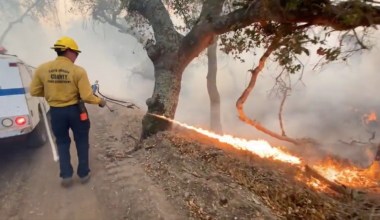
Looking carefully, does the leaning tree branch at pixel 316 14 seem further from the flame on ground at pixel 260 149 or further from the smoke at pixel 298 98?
the smoke at pixel 298 98

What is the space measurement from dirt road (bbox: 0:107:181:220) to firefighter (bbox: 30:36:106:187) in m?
0.51

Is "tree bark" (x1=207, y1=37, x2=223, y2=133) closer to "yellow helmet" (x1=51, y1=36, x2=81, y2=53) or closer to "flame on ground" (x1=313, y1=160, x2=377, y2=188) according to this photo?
"flame on ground" (x1=313, y1=160, x2=377, y2=188)

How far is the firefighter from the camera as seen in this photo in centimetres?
571

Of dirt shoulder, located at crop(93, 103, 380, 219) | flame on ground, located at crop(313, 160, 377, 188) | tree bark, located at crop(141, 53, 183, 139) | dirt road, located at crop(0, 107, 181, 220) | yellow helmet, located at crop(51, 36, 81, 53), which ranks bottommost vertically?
flame on ground, located at crop(313, 160, 377, 188)

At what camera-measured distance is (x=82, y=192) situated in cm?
580

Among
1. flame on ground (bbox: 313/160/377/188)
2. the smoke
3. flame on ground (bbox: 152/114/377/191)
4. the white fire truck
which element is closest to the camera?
flame on ground (bbox: 152/114/377/191)

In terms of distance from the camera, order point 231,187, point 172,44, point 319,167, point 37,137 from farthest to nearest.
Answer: point 37,137, point 172,44, point 319,167, point 231,187

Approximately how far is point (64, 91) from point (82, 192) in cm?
180

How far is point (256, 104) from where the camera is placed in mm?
25031

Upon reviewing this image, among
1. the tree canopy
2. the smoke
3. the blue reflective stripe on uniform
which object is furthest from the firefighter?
the smoke

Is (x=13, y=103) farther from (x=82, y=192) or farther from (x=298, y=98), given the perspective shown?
(x=298, y=98)

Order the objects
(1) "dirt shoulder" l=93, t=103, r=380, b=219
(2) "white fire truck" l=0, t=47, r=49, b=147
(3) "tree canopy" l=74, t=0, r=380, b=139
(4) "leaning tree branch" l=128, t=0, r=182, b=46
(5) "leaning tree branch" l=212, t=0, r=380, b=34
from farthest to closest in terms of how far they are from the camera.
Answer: (4) "leaning tree branch" l=128, t=0, r=182, b=46, (2) "white fire truck" l=0, t=47, r=49, b=147, (3) "tree canopy" l=74, t=0, r=380, b=139, (5) "leaning tree branch" l=212, t=0, r=380, b=34, (1) "dirt shoulder" l=93, t=103, r=380, b=219

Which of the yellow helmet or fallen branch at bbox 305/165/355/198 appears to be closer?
fallen branch at bbox 305/165/355/198

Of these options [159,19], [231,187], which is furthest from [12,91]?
Result: [231,187]
